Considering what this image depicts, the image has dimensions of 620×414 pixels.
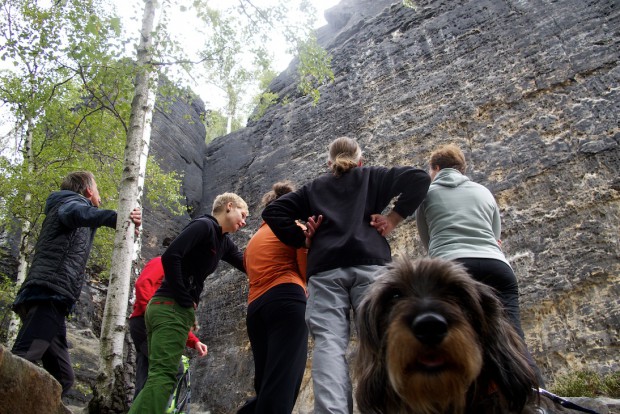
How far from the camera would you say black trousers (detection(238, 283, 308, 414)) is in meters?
2.77

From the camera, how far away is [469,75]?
7570 millimetres

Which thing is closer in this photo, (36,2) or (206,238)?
(206,238)

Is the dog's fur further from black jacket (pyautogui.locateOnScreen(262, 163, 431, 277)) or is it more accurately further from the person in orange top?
the person in orange top

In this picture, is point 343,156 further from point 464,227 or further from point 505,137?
point 505,137

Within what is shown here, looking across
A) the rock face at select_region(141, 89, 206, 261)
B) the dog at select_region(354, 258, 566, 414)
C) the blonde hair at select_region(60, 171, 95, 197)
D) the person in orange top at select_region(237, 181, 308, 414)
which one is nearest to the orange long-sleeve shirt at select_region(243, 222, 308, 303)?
the person in orange top at select_region(237, 181, 308, 414)

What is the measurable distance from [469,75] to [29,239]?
7.37m

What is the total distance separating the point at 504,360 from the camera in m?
1.80

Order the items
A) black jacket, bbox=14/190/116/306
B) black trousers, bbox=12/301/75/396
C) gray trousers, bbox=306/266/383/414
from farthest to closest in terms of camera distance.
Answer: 1. black jacket, bbox=14/190/116/306
2. black trousers, bbox=12/301/75/396
3. gray trousers, bbox=306/266/383/414

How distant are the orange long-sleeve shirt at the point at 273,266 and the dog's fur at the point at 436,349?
124cm

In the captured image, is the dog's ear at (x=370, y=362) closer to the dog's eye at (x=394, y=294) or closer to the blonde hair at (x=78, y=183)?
the dog's eye at (x=394, y=294)

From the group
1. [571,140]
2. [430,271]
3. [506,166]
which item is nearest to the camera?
[430,271]

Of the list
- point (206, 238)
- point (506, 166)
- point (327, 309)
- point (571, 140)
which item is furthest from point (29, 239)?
point (571, 140)

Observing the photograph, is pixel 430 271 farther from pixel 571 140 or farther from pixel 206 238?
pixel 571 140

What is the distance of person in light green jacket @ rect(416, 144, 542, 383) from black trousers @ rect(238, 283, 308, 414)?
91cm
